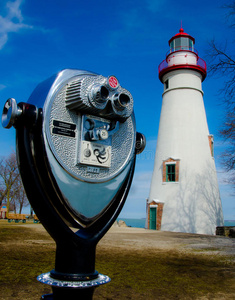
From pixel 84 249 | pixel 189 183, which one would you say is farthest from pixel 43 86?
pixel 189 183

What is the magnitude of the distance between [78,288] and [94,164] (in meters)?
0.91

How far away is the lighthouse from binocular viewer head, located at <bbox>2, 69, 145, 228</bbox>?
13656mm

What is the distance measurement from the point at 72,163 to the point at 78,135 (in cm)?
23

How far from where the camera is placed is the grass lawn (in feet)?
12.1

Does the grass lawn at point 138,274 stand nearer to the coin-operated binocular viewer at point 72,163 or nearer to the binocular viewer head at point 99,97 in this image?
the coin-operated binocular viewer at point 72,163

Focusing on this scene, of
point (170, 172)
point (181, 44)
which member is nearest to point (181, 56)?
point (181, 44)

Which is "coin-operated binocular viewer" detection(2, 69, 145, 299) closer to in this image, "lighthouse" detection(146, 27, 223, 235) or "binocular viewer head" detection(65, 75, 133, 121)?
"binocular viewer head" detection(65, 75, 133, 121)

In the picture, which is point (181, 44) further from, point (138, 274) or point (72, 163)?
point (72, 163)

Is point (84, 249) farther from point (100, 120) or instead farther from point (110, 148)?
point (100, 120)

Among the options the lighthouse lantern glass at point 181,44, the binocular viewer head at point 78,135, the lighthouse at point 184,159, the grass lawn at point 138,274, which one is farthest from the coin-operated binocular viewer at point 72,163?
the lighthouse lantern glass at point 181,44

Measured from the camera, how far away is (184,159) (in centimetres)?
1606

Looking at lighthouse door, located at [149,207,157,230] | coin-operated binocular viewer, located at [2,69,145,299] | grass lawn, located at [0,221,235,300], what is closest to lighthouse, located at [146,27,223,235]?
lighthouse door, located at [149,207,157,230]

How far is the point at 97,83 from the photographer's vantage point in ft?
7.82

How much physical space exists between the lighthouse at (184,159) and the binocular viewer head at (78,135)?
1366 cm
